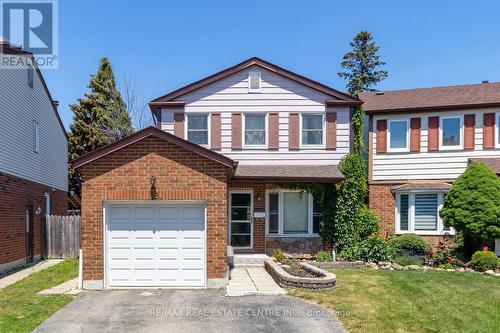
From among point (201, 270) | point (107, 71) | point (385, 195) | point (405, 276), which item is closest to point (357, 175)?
point (385, 195)

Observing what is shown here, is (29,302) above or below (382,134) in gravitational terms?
below

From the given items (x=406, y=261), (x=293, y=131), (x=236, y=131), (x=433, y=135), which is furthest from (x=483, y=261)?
(x=236, y=131)

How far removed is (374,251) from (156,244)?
7.96 metres

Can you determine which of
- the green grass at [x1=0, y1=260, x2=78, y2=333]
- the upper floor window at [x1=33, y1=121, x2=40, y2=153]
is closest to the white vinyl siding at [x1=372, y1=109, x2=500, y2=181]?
the green grass at [x1=0, y1=260, x2=78, y2=333]

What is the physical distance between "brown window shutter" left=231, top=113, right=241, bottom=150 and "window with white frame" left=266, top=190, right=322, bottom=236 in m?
2.46

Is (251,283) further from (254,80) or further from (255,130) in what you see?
(254,80)

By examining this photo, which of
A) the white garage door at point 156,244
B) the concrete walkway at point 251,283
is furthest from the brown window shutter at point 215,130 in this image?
the white garage door at point 156,244

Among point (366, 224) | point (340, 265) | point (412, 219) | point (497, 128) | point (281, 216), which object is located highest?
point (497, 128)

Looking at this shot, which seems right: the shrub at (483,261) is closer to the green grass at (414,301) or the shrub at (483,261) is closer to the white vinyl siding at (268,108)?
the green grass at (414,301)

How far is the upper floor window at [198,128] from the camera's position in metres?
16.9

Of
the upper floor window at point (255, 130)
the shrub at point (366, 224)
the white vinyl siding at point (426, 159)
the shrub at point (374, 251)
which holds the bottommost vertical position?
the shrub at point (374, 251)

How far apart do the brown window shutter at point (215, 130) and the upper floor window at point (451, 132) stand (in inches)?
365

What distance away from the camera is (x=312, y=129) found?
664 inches

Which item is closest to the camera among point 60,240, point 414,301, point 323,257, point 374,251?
point 414,301
